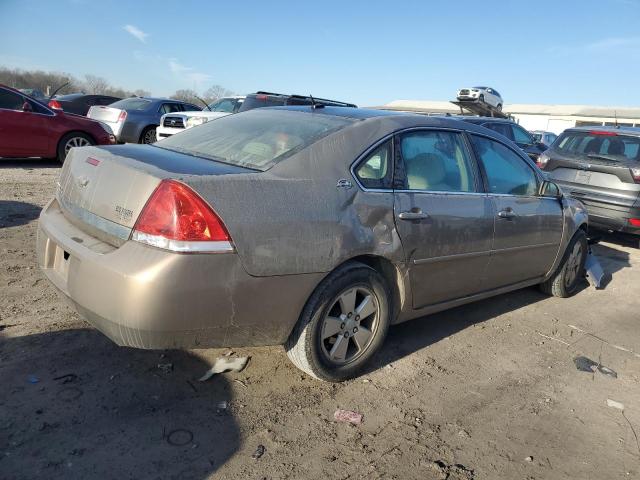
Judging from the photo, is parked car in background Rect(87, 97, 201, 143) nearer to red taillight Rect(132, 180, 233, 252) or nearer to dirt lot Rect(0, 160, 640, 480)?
dirt lot Rect(0, 160, 640, 480)

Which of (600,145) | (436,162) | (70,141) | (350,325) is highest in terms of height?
(600,145)

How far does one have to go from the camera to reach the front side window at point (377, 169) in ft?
10.3

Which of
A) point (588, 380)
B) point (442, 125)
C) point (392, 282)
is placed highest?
point (442, 125)

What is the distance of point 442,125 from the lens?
12.5ft

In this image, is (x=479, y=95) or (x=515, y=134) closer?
(x=515, y=134)

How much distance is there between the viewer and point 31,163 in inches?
414

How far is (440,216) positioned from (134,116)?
37.7ft

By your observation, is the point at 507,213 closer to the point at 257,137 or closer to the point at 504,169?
the point at 504,169

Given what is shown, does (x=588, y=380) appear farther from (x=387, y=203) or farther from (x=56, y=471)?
(x=56, y=471)

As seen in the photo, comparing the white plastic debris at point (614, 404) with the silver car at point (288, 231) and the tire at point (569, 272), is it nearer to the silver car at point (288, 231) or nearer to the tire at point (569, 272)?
the silver car at point (288, 231)

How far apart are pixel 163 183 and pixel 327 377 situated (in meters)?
1.49

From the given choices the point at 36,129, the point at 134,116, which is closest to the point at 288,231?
the point at 36,129

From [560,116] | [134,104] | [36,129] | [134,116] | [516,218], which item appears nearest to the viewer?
[516,218]

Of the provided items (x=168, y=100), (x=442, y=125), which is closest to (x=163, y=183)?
(x=442, y=125)
